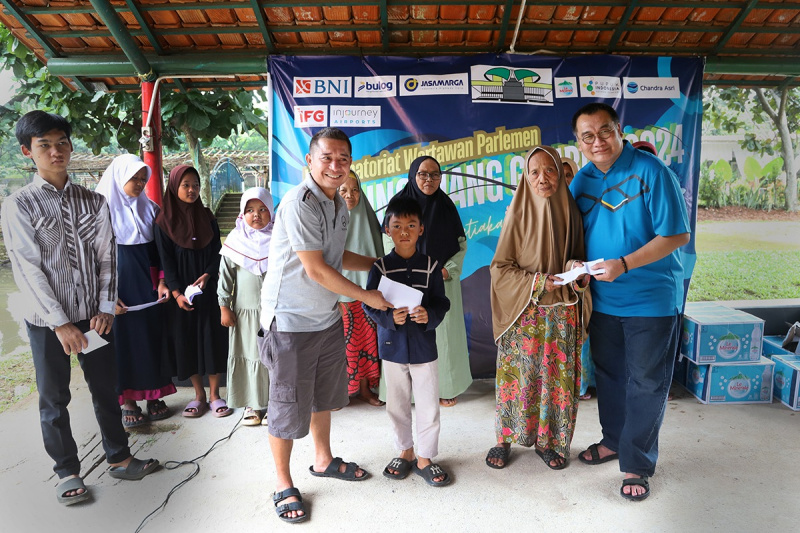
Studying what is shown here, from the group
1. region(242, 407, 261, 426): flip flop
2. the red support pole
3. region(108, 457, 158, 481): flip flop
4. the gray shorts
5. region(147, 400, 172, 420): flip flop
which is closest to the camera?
the gray shorts

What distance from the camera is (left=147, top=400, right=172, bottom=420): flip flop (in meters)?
3.22

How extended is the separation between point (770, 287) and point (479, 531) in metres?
6.43

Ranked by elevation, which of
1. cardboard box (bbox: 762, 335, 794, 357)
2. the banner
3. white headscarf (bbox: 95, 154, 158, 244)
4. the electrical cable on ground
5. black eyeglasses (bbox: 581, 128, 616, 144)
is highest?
the banner

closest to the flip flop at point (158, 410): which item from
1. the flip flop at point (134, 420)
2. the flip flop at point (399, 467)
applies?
the flip flop at point (134, 420)

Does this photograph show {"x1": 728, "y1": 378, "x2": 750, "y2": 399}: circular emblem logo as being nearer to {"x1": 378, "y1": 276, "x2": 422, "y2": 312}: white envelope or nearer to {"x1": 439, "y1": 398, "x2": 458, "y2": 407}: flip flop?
{"x1": 439, "y1": 398, "x2": 458, "y2": 407}: flip flop

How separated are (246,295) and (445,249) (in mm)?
1291

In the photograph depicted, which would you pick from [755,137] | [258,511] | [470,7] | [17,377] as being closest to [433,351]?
[258,511]

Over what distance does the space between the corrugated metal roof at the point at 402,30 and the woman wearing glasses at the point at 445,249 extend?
1.21 metres

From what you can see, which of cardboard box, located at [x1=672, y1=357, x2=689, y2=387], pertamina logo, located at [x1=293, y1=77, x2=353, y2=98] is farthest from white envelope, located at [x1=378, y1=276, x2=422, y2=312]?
cardboard box, located at [x1=672, y1=357, x2=689, y2=387]

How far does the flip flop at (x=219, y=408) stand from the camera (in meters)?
3.25

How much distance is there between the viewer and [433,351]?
2.39 m

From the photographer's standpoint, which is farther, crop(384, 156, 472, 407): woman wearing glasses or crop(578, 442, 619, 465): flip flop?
crop(384, 156, 472, 407): woman wearing glasses

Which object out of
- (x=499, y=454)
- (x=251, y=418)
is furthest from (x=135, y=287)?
(x=499, y=454)

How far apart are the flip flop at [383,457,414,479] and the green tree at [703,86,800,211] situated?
5.82 m
